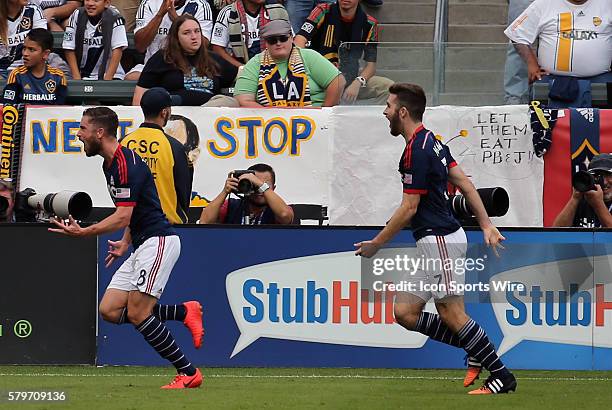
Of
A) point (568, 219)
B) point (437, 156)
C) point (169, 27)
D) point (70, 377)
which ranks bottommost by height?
point (70, 377)

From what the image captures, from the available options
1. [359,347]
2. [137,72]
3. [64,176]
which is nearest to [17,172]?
[64,176]

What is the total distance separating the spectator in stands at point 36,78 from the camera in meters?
13.6

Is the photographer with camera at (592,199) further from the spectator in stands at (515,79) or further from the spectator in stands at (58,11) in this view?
the spectator in stands at (58,11)

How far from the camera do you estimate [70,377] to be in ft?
33.2

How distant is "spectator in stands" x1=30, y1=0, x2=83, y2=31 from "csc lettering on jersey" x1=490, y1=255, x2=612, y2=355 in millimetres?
6966

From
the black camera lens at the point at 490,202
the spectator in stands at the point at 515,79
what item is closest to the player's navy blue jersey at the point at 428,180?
the black camera lens at the point at 490,202

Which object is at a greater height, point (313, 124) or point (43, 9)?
point (43, 9)

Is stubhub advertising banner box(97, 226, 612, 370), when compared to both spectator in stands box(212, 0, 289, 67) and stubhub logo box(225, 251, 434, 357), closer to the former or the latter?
stubhub logo box(225, 251, 434, 357)

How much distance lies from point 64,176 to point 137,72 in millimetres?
1811

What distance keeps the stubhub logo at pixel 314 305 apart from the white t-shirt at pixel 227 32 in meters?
4.09

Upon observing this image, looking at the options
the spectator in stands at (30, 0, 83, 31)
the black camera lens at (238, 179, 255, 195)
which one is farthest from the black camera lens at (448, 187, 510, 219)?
the spectator in stands at (30, 0, 83, 31)

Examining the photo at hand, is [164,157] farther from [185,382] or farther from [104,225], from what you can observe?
[185,382]

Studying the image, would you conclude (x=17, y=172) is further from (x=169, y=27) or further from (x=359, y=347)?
(x=359, y=347)

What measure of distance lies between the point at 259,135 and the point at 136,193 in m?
4.16
